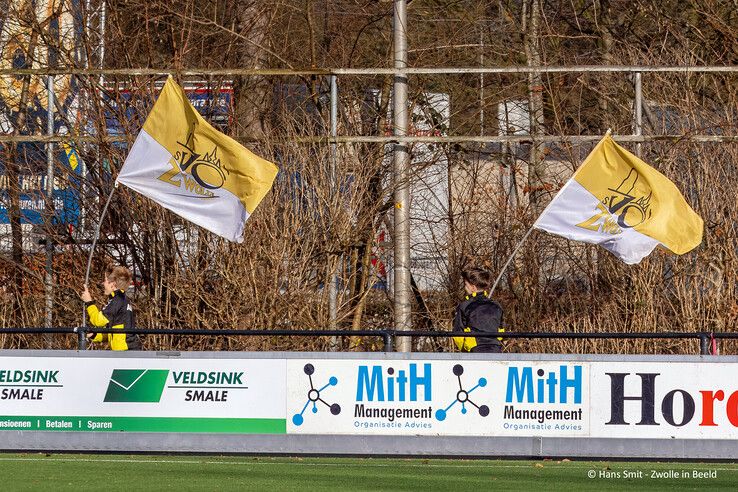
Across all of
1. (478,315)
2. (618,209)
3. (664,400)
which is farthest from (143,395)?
(618,209)

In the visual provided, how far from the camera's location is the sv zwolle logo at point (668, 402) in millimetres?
12828

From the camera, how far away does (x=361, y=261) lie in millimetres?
19344

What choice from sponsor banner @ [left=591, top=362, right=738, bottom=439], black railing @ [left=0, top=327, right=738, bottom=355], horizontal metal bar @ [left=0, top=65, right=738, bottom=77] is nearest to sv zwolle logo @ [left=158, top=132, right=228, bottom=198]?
black railing @ [left=0, top=327, right=738, bottom=355]

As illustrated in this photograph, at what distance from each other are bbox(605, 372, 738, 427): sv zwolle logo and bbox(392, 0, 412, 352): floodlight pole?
5.86 m


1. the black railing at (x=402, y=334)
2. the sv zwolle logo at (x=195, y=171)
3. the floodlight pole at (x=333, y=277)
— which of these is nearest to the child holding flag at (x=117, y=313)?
the black railing at (x=402, y=334)

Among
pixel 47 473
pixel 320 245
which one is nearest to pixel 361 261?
pixel 320 245

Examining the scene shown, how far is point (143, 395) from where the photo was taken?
13102mm

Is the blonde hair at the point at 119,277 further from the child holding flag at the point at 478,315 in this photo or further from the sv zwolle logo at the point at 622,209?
the sv zwolle logo at the point at 622,209

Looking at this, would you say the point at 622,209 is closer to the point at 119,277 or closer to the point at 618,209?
the point at 618,209

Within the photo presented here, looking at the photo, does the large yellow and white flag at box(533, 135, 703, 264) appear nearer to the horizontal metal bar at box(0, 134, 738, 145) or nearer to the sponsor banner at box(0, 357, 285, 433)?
the horizontal metal bar at box(0, 134, 738, 145)

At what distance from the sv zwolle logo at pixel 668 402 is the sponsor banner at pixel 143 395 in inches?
133

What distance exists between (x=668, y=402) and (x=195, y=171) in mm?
6052

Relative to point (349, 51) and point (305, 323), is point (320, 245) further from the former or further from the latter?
point (349, 51)

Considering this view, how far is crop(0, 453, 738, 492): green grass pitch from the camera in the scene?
420 inches
